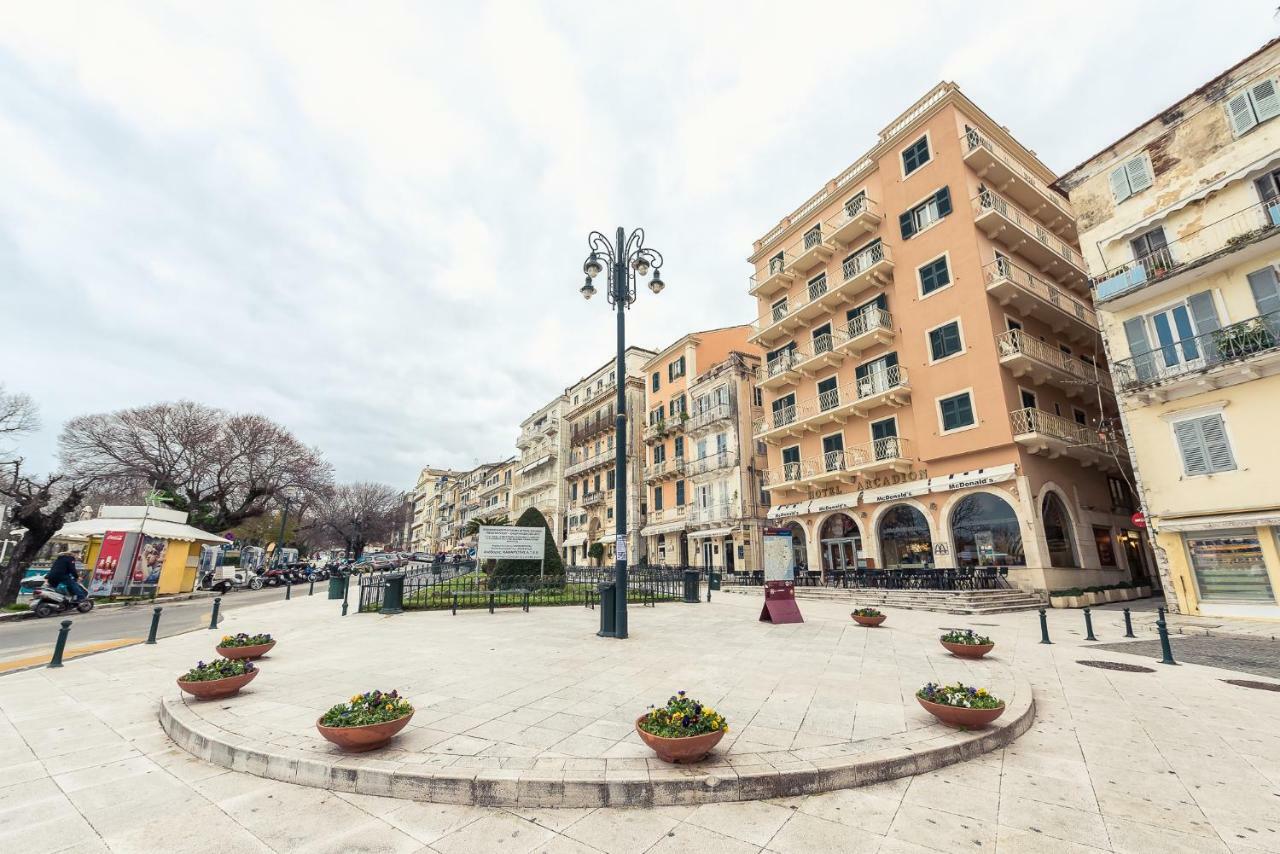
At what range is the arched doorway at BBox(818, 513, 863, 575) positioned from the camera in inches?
946

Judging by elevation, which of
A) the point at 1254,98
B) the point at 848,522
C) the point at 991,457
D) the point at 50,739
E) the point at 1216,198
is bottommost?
the point at 50,739

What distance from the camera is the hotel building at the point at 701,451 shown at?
30812mm

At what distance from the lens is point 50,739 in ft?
17.9

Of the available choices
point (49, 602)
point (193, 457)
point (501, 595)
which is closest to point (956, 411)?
point (501, 595)

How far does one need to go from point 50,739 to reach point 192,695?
118 centimetres

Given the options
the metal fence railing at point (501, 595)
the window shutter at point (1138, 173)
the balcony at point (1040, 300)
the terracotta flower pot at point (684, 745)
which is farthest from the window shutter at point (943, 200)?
the terracotta flower pot at point (684, 745)

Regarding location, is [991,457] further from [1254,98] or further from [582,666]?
[582,666]

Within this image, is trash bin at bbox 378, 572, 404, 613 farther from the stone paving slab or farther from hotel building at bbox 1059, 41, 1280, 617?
hotel building at bbox 1059, 41, 1280, 617

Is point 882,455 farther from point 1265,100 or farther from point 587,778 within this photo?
point 587,778

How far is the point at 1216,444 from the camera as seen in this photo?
14.0 metres

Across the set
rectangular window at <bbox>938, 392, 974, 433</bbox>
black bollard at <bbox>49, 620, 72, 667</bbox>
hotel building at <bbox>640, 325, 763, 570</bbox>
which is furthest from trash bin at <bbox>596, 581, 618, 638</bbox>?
hotel building at <bbox>640, 325, 763, 570</bbox>

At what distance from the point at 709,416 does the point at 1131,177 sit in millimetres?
20711

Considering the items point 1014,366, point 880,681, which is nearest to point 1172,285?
point 1014,366

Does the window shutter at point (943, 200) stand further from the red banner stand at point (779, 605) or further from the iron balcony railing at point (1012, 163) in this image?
the red banner stand at point (779, 605)
